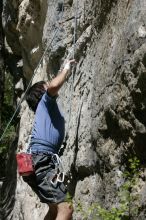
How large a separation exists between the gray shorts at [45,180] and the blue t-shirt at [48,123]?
18cm

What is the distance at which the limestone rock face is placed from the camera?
4316 mm

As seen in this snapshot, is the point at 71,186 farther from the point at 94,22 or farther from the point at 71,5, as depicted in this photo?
the point at 71,5

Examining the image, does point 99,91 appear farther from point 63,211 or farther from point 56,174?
point 63,211

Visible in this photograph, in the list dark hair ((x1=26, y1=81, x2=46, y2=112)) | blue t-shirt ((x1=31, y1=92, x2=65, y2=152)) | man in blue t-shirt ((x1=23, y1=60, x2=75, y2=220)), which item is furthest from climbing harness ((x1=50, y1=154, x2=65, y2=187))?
dark hair ((x1=26, y1=81, x2=46, y2=112))

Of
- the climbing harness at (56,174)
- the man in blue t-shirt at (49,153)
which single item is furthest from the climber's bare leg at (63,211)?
the climbing harness at (56,174)

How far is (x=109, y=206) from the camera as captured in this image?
4613mm

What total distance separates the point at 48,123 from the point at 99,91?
0.62 metres

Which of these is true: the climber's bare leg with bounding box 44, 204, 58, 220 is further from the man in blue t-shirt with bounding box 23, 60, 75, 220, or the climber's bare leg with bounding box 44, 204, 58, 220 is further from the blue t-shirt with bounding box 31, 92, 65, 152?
the blue t-shirt with bounding box 31, 92, 65, 152

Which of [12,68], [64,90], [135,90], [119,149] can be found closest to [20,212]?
[64,90]

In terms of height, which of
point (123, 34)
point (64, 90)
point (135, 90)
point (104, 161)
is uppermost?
point (64, 90)

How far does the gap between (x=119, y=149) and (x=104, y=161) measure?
0.93 ft

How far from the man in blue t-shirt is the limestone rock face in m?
0.30

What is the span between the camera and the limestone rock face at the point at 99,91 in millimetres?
4316

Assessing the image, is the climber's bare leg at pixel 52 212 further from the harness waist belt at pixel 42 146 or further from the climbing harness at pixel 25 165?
the harness waist belt at pixel 42 146
